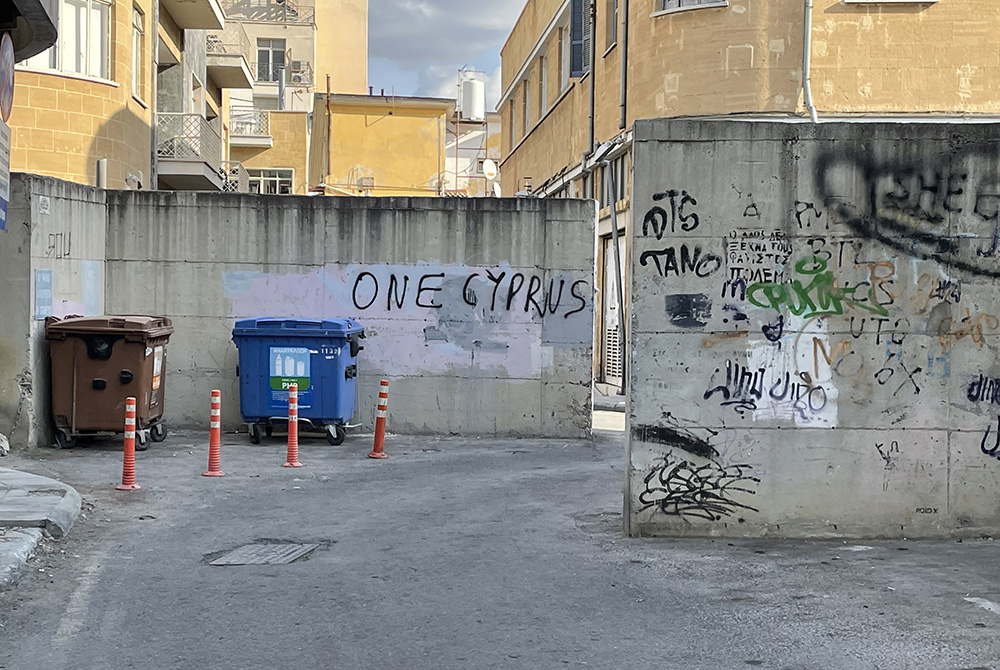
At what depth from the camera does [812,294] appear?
8.54m

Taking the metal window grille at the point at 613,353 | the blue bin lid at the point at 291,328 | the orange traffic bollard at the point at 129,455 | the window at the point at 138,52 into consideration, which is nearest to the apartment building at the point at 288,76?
the window at the point at 138,52

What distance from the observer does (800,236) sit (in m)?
8.53

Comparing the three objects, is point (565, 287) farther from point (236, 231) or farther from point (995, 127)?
point (995, 127)

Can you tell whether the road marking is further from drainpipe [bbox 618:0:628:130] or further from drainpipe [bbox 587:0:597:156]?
drainpipe [bbox 587:0:597:156]

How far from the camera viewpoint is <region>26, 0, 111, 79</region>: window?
68.0 ft

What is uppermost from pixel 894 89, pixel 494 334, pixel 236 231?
pixel 894 89

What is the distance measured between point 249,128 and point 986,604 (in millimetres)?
38299

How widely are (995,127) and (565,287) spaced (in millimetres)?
6793

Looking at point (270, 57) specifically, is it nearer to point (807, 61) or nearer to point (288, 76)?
point (288, 76)

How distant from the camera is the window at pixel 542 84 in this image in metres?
31.2

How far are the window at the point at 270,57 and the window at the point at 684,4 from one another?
35.6 m

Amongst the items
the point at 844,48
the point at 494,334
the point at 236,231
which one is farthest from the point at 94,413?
the point at 844,48

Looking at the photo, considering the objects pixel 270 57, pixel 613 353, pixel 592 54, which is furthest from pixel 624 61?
pixel 270 57

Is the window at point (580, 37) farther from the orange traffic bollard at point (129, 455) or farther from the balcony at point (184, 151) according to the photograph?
the orange traffic bollard at point (129, 455)
